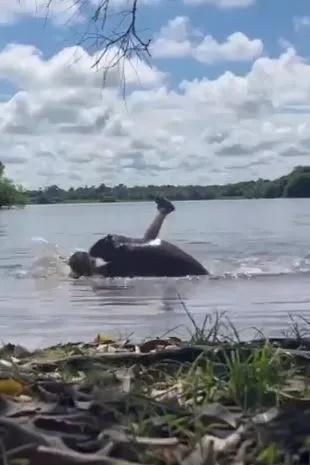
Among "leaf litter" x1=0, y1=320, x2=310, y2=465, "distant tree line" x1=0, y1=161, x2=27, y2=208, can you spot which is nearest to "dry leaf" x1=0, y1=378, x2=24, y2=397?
"leaf litter" x1=0, y1=320, x2=310, y2=465

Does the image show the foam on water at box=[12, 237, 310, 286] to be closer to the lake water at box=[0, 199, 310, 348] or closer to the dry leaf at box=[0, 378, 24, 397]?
the lake water at box=[0, 199, 310, 348]

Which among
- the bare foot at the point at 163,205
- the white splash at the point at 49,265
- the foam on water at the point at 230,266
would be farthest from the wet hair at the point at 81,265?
the bare foot at the point at 163,205

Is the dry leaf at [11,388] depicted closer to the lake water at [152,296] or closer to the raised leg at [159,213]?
the lake water at [152,296]

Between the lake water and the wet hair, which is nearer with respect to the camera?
the lake water

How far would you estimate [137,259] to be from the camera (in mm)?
21578

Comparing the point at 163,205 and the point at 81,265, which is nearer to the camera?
the point at 81,265

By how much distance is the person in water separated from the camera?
21.2 metres

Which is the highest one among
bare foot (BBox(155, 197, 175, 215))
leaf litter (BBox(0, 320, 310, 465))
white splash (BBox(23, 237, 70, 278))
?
bare foot (BBox(155, 197, 175, 215))

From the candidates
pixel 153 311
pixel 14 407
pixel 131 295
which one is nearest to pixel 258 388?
pixel 14 407

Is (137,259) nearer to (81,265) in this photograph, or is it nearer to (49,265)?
(81,265)

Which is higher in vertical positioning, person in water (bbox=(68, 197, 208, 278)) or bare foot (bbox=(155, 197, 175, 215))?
bare foot (bbox=(155, 197, 175, 215))

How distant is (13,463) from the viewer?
4.07 m

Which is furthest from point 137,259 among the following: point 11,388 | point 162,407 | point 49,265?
point 162,407

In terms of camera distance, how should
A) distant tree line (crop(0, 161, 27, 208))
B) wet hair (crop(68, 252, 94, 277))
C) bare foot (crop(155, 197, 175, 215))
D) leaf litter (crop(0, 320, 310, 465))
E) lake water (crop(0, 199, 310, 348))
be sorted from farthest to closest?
distant tree line (crop(0, 161, 27, 208))
bare foot (crop(155, 197, 175, 215))
wet hair (crop(68, 252, 94, 277))
lake water (crop(0, 199, 310, 348))
leaf litter (crop(0, 320, 310, 465))
